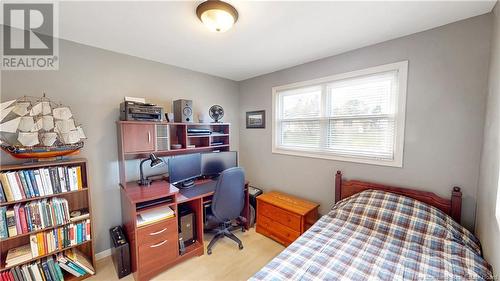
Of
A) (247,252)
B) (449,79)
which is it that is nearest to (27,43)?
(247,252)

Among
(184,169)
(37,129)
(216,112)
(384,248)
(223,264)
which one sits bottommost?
(223,264)

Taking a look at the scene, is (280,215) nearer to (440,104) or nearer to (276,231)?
(276,231)

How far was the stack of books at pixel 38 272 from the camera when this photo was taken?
1537mm

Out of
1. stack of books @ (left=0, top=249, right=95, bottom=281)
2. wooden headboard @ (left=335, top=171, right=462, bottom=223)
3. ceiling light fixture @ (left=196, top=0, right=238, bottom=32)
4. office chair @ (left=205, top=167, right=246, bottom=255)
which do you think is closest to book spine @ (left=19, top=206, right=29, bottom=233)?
stack of books @ (left=0, top=249, right=95, bottom=281)

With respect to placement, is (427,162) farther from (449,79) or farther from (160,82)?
(160,82)

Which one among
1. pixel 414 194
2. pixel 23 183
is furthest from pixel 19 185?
pixel 414 194

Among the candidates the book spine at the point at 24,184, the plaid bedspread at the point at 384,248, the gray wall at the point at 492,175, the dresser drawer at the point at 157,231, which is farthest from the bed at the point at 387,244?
the book spine at the point at 24,184

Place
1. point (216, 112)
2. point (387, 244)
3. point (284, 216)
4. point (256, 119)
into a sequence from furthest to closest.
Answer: point (256, 119) < point (216, 112) < point (284, 216) < point (387, 244)

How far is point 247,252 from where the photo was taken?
2.26 meters

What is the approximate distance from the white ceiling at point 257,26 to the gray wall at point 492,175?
466 mm

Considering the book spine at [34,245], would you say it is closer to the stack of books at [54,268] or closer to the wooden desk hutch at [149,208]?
the stack of books at [54,268]

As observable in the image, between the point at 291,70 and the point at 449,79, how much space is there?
5.40 ft

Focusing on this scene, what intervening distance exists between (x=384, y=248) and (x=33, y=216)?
113 inches

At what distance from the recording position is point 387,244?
1.44m
